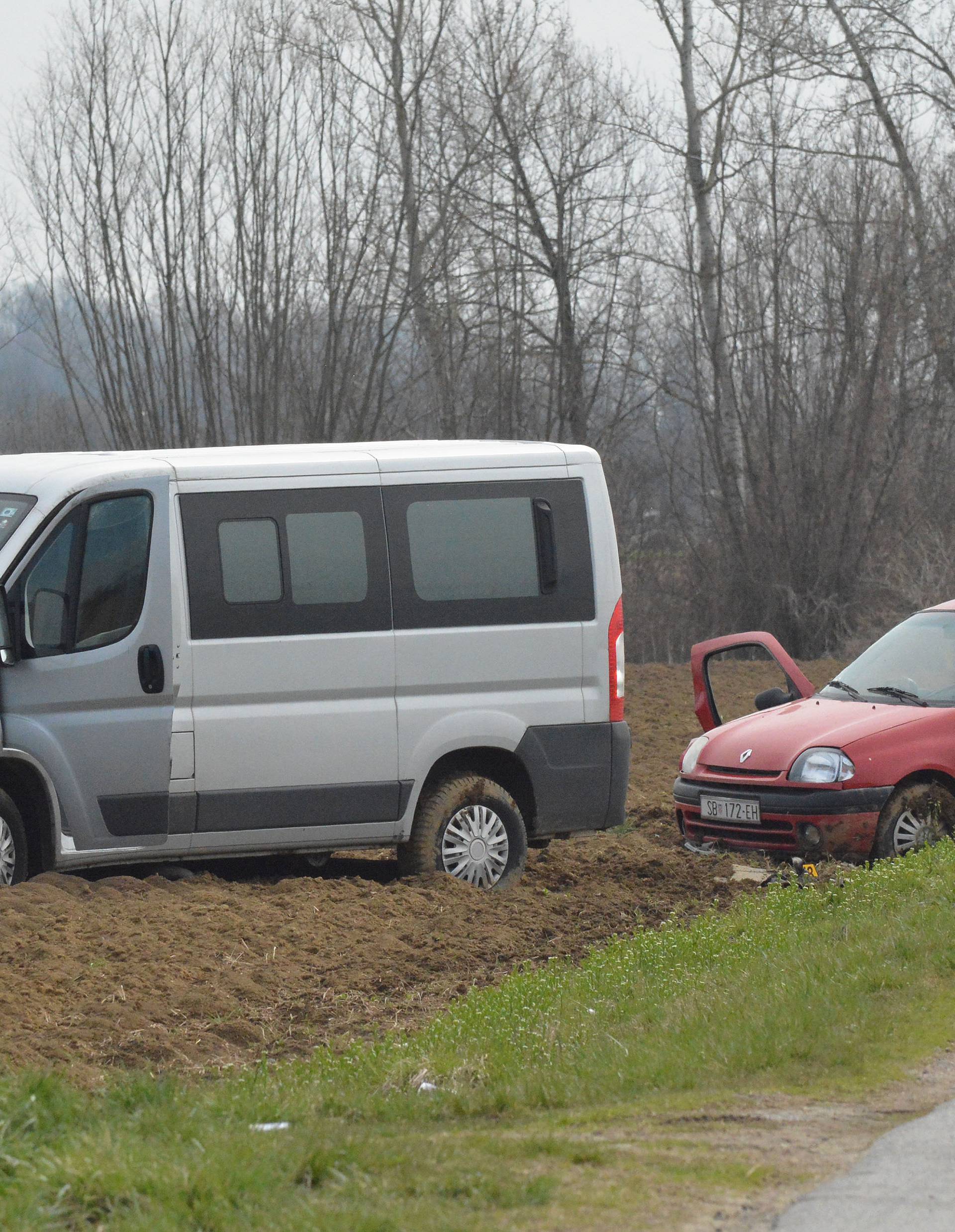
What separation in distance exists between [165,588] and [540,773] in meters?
2.34

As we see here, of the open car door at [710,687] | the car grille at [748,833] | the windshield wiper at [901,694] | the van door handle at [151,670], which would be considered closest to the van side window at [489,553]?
the van door handle at [151,670]

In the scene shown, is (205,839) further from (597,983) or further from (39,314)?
(39,314)

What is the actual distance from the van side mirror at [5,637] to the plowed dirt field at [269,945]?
43.9 inches

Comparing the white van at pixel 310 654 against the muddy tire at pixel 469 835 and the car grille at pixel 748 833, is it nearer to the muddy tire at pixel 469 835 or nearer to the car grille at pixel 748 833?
the muddy tire at pixel 469 835

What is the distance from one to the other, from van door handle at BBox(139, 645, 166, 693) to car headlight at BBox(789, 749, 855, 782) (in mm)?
3807

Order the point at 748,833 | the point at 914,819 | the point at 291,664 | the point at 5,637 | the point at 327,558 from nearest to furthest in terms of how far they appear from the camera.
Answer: the point at 5,637, the point at 291,664, the point at 327,558, the point at 914,819, the point at 748,833

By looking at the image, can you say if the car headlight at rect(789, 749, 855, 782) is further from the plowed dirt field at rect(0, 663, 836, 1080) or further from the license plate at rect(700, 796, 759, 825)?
the plowed dirt field at rect(0, 663, 836, 1080)

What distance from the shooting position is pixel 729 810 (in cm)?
993

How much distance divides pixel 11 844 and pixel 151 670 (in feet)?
3.71

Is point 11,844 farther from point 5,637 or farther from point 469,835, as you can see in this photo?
point 469,835

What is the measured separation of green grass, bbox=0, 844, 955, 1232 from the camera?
3.93 metres

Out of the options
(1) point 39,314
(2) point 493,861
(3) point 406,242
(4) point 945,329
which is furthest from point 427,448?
(4) point 945,329

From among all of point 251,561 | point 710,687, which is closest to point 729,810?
point 710,687

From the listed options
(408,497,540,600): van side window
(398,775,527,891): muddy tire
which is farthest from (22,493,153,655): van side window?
(398,775,527,891): muddy tire
